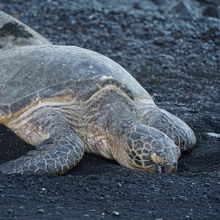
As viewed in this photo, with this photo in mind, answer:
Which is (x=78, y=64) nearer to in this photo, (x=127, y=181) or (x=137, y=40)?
(x=127, y=181)

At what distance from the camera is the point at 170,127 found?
4.79 m

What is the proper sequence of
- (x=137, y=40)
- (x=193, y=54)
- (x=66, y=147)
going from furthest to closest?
(x=137, y=40) < (x=193, y=54) < (x=66, y=147)

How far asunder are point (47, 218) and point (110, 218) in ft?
1.16

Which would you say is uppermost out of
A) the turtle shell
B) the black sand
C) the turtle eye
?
the turtle shell

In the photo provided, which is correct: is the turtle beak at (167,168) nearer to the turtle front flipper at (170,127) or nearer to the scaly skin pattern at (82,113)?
the scaly skin pattern at (82,113)

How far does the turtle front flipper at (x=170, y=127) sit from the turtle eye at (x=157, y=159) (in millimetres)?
584

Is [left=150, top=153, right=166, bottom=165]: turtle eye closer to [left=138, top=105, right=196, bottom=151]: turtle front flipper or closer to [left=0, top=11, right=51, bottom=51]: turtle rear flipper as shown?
[left=138, top=105, right=196, bottom=151]: turtle front flipper

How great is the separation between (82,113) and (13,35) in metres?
2.71

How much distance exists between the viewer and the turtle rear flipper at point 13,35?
704 centimetres

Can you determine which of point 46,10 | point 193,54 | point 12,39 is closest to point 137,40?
point 193,54

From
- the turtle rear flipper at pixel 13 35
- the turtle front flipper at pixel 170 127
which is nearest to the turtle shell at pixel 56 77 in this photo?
the turtle front flipper at pixel 170 127

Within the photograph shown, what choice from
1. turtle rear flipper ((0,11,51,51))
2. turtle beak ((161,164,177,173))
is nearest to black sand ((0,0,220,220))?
turtle beak ((161,164,177,173))

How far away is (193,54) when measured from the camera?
9.31m

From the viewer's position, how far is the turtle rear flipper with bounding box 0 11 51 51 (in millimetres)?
7039
